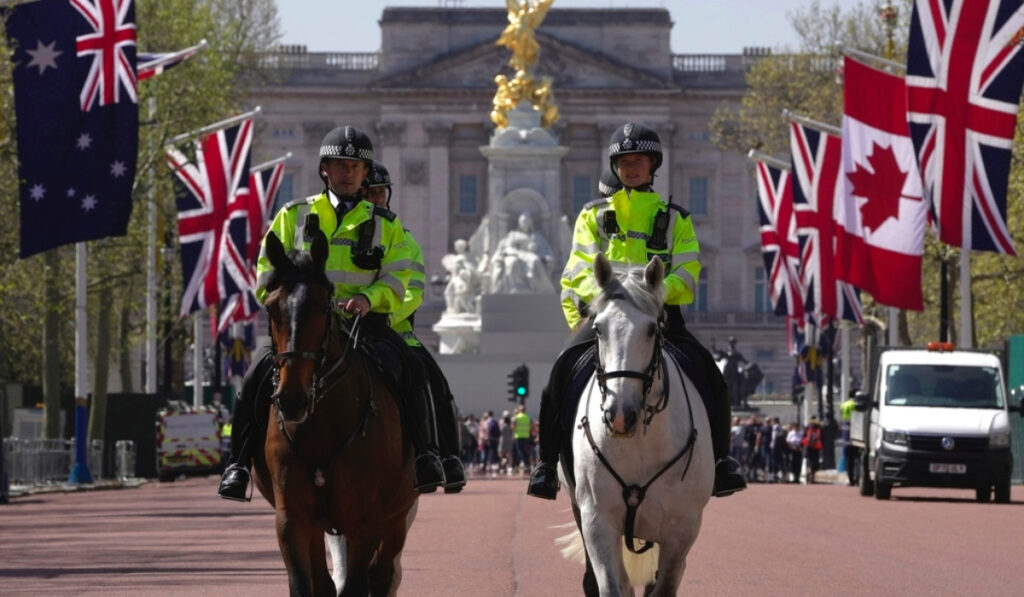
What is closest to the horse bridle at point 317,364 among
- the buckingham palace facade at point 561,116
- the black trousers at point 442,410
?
the black trousers at point 442,410

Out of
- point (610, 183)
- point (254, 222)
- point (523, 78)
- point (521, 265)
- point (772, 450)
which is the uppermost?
point (523, 78)

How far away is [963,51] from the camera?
106 feet

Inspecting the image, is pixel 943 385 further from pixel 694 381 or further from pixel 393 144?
pixel 393 144

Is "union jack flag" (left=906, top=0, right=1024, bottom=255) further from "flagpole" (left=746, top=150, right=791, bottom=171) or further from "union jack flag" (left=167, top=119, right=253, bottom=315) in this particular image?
"flagpole" (left=746, top=150, right=791, bottom=171)

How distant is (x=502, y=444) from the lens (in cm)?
5888

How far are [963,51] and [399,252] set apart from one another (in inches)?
826

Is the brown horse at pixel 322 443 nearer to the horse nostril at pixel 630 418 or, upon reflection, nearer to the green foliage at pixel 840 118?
the horse nostril at pixel 630 418

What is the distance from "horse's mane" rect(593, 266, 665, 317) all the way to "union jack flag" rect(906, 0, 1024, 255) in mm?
21254

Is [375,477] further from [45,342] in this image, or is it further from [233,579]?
[45,342]

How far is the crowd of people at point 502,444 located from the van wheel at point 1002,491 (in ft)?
72.7

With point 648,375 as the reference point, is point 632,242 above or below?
above

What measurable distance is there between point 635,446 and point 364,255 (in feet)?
5.51

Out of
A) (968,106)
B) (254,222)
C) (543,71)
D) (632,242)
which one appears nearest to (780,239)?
(254,222)

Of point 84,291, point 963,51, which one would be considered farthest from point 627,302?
point 84,291
